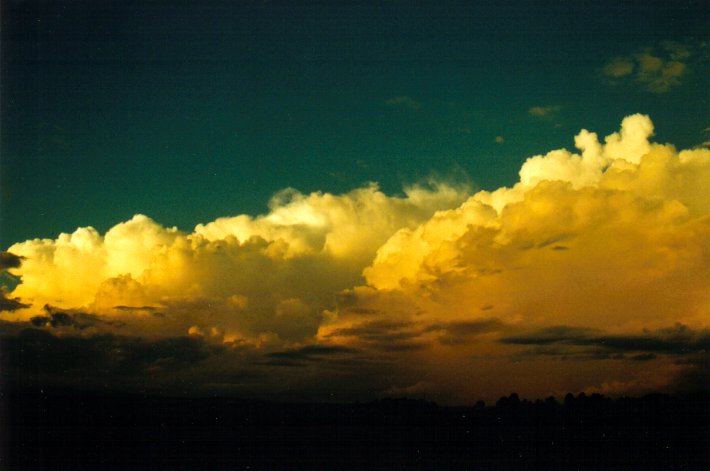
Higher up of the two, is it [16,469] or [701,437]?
[16,469]

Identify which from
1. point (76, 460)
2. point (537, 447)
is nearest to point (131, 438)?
point (76, 460)

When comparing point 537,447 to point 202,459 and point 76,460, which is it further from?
point 76,460

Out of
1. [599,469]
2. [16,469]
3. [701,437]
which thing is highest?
[16,469]

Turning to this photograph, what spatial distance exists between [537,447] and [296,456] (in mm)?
31549

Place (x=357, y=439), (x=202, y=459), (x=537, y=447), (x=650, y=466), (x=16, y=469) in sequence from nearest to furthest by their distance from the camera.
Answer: (x=16, y=469)
(x=650, y=466)
(x=202, y=459)
(x=537, y=447)
(x=357, y=439)

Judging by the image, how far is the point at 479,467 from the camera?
47.5 m

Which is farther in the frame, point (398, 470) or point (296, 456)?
point (296, 456)

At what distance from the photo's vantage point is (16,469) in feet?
132

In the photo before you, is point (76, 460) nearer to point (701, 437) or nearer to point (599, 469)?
point (599, 469)

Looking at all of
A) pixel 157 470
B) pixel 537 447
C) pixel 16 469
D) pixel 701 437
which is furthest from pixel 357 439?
Answer: pixel 701 437

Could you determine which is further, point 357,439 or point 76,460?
point 357,439

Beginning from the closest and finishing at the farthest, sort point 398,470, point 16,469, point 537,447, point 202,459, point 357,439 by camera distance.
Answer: point 16,469 < point 398,470 < point 202,459 < point 537,447 < point 357,439

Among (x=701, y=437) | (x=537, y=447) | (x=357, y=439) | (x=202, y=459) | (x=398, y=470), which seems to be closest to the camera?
(x=398, y=470)

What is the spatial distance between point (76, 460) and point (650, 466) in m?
51.7
